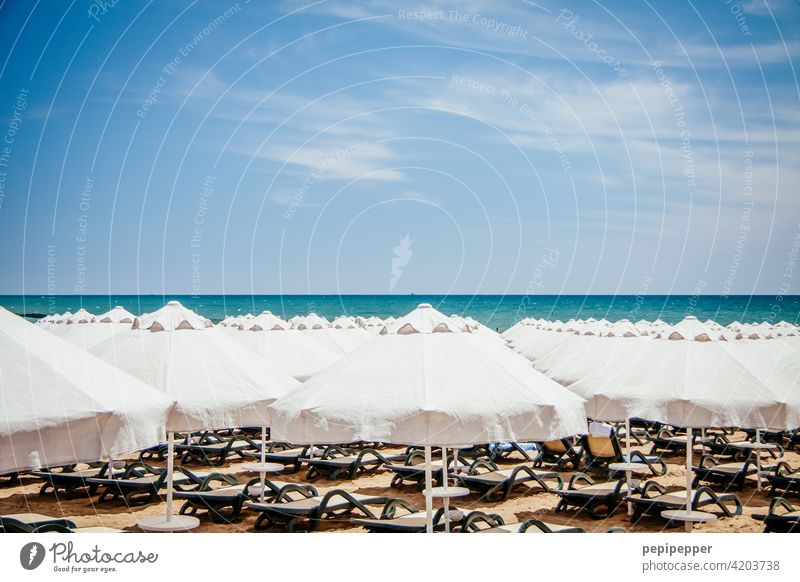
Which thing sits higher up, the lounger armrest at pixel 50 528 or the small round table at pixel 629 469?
the lounger armrest at pixel 50 528

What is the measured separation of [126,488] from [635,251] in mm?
7523

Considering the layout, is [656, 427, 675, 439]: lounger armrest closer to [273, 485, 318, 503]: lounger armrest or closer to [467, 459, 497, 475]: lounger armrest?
[467, 459, 497, 475]: lounger armrest

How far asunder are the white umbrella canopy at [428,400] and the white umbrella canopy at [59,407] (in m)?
1.25

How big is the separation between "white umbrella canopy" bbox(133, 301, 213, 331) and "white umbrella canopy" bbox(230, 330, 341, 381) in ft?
16.5

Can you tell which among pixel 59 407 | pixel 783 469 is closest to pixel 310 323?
pixel 783 469

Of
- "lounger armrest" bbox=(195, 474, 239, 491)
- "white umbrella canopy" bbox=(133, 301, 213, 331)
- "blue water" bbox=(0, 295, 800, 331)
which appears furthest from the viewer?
"blue water" bbox=(0, 295, 800, 331)

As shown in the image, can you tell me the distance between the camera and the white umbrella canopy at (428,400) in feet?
19.4

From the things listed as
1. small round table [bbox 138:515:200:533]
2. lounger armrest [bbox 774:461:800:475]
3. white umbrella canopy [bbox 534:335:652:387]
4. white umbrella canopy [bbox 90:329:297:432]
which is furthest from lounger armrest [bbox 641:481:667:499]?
small round table [bbox 138:515:200:533]

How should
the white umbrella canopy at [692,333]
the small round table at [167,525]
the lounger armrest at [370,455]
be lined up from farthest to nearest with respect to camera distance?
1. the lounger armrest at [370,455]
2. the white umbrella canopy at [692,333]
3. the small round table at [167,525]

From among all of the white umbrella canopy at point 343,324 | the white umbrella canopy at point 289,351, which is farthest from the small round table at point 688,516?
the white umbrella canopy at point 343,324

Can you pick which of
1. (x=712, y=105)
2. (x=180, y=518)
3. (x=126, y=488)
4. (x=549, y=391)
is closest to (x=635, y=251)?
(x=712, y=105)

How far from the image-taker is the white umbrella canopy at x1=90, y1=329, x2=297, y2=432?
7.55 metres

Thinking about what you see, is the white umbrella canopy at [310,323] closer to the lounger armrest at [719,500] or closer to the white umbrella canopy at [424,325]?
the lounger armrest at [719,500]

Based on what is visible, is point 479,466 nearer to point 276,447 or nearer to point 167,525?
point 276,447
